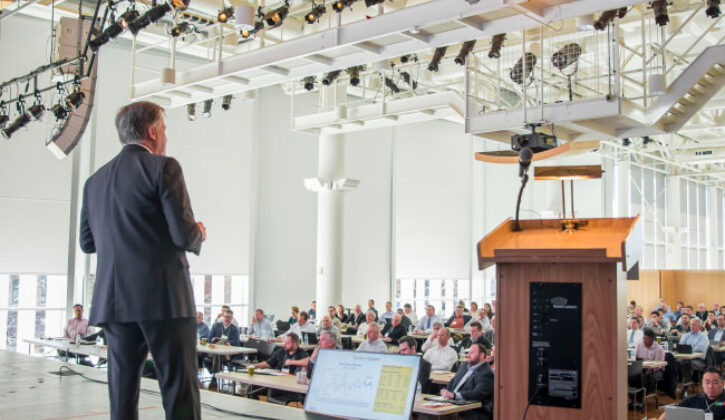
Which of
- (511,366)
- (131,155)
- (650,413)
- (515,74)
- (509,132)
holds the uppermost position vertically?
(515,74)

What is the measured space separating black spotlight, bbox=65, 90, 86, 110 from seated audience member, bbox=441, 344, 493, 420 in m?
5.80

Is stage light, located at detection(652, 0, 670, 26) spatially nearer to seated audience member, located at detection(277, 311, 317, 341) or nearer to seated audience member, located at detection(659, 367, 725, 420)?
seated audience member, located at detection(659, 367, 725, 420)

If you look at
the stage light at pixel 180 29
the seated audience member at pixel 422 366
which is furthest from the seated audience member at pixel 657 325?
the stage light at pixel 180 29

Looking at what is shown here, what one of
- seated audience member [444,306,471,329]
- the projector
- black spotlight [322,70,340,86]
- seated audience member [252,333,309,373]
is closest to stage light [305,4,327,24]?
black spotlight [322,70,340,86]

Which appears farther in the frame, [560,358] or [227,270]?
[227,270]

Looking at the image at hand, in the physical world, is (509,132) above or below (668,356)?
above

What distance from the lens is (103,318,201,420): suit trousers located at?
2.04m

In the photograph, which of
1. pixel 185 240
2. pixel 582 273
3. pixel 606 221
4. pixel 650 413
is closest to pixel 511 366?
pixel 582 273

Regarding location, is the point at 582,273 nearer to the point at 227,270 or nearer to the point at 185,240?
the point at 185,240

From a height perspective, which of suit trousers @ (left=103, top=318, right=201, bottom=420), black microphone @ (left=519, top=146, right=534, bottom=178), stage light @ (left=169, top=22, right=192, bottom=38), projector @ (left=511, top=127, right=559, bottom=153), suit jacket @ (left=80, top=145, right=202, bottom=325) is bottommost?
suit trousers @ (left=103, top=318, right=201, bottom=420)

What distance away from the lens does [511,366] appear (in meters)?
3.37

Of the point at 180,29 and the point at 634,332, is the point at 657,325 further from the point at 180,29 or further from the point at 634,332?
the point at 180,29

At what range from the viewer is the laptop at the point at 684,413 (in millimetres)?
5840

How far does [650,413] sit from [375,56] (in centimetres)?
658
